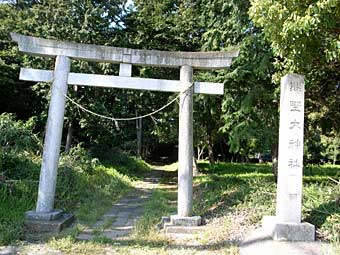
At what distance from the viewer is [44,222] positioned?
645 centimetres

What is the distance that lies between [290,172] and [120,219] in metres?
3.93

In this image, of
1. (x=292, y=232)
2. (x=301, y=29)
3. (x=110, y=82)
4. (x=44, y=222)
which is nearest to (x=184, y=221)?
(x=292, y=232)

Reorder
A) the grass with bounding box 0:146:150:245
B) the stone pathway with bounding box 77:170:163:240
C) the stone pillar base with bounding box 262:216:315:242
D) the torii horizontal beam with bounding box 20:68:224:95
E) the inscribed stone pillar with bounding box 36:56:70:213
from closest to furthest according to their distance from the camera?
the stone pillar base with bounding box 262:216:315:242 < the stone pathway with bounding box 77:170:163:240 < the grass with bounding box 0:146:150:245 < the inscribed stone pillar with bounding box 36:56:70:213 < the torii horizontal beam with bounding box 20:68:224:95

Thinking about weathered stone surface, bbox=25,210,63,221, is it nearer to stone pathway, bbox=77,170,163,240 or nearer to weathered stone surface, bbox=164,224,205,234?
stone pathway, bbox=77,170,163,240

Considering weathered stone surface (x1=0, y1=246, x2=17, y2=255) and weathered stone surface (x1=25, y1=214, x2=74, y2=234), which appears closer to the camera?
weathered stone surface (x1=0, y1=246, x2=17, y2=255)

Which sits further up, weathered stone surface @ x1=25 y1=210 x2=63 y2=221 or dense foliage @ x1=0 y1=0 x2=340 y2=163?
dense foliage @ x1=0 y1=0 x2=340 y2=163

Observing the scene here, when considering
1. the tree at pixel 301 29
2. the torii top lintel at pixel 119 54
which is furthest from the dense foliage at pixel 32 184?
the tree at pixel 301 29

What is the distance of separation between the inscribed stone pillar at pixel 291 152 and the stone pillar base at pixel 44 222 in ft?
13.1

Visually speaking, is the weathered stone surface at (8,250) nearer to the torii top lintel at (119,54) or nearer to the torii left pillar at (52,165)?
the torii left pillar at (52,165)

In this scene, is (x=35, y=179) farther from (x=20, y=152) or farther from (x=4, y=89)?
(x=4, y=89)

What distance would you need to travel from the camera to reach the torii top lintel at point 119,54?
7.02m

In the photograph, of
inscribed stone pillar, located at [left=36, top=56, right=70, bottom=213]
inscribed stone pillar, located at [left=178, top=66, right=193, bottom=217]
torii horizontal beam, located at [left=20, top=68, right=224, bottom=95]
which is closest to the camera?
inscribed stone pillar, located at [left=36, top=56, right=70, bottom=213]

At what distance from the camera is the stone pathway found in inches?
256

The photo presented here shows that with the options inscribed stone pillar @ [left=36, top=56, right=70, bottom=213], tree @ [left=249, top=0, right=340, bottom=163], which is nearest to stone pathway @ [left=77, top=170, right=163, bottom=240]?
inscribed stone pillar @ [left=36, top=56, right=70, bottom=213]
